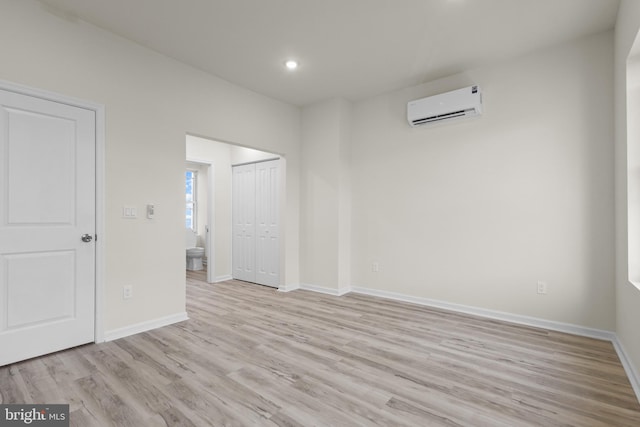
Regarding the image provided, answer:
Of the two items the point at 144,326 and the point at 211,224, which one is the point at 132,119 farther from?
the point at 211,224

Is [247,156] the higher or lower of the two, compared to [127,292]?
higher

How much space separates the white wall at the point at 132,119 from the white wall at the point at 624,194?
12.0 ft

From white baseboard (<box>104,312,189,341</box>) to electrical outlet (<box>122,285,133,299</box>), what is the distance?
276 millimetres

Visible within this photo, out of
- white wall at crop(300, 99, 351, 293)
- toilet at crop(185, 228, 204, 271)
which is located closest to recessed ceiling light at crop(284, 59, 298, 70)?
white wall at crop(300, 99, 351, 293)

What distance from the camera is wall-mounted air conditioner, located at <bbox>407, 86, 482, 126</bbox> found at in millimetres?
3512

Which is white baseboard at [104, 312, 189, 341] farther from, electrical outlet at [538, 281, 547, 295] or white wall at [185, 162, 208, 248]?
white wall at [185, 162, 208, 248]

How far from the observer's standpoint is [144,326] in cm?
312

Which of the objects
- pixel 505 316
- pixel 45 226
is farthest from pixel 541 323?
pixel 45 226

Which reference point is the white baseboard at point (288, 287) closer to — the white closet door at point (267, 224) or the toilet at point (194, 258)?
the white closet door at point (267, 224)

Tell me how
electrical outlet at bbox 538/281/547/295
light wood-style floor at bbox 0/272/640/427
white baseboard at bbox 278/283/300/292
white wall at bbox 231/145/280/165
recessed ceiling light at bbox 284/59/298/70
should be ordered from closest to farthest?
light wood-style floor at bbox 0/272/640/427, electrical outlet at bbox 538/281/547/295, recessed ceiling light at bbox 284/59/298/70, white baseboard at bbox 278/283/300/292, white wall at bbox 231/145/280/165

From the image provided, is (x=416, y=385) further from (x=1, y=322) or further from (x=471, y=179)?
(x=1, y=322)

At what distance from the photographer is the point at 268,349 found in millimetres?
2715

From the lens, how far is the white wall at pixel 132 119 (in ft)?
8.31

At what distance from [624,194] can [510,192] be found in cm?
102
